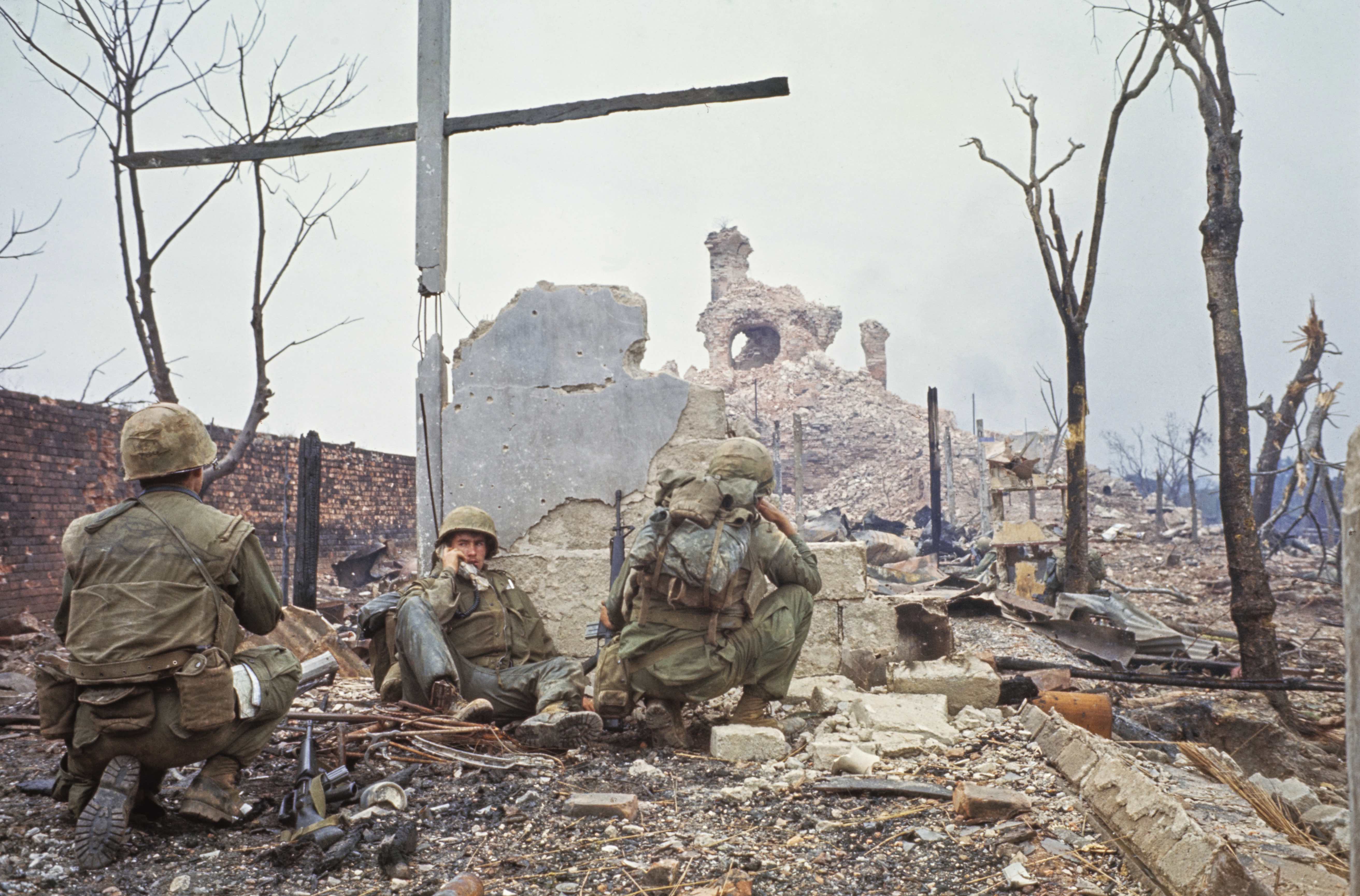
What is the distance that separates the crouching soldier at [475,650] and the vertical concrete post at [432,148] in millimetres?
1821

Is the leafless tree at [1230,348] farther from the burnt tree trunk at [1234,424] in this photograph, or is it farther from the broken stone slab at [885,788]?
the broken stone slab at [885,788]

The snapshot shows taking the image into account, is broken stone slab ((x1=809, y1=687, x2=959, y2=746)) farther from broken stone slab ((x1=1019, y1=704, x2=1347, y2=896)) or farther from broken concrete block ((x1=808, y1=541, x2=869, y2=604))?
broken stone slab ((x1=1019, y1=704, x2=1347, y2=896))

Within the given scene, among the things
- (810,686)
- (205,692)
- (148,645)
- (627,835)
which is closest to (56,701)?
(148,645)

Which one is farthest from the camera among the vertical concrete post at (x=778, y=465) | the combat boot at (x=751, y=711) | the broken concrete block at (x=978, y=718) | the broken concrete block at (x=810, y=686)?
the vertical concrete post at (x=778, y=465)

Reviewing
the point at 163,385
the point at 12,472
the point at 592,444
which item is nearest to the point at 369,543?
the point at 12,472

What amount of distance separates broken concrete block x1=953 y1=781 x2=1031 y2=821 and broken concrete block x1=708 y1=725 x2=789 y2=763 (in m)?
1.00

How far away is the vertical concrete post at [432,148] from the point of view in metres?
5.61

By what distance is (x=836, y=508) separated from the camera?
26125 millimetres

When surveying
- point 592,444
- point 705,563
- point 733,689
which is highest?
point 592,444

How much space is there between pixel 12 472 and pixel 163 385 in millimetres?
4484

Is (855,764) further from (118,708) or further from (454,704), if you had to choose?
(118,708)

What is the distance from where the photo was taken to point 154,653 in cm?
266

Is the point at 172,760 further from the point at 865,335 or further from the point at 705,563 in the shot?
the point at 865,335

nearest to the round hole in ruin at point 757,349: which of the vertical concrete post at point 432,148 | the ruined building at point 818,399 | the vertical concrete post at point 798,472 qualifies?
the ruined building at point 818,399
